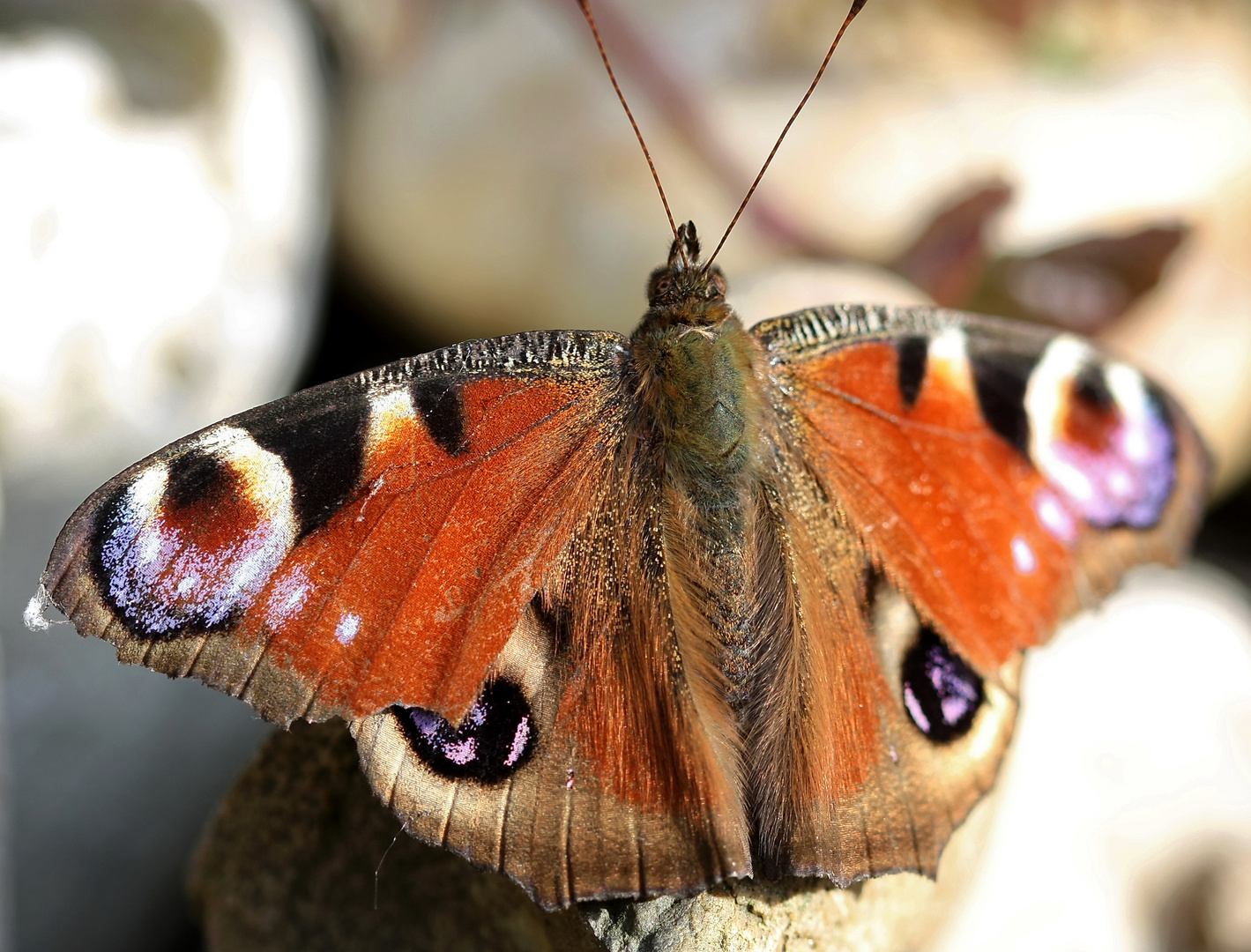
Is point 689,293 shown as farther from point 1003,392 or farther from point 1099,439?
point 1099,439

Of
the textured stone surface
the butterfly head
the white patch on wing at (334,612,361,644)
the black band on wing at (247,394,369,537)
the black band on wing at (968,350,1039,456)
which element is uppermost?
the butterfly head

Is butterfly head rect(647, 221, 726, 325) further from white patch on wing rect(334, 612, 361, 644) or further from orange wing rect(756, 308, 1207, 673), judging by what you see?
white patch on wing rect(334, 612, 361, 644)

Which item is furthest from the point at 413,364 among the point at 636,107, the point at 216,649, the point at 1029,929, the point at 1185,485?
the point at 1029,929

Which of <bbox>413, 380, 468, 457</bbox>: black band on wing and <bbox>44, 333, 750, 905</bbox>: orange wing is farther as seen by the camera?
<bbox>413, 380, 468, 457</bbox>: black band on wing

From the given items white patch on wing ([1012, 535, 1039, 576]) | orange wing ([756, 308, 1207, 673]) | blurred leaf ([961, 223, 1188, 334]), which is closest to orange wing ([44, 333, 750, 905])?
orange wing ([756, 308, 1207, 673])

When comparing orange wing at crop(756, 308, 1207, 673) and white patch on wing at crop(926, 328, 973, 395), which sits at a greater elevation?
white patch on wing at crop(926, 328, 973, 395)

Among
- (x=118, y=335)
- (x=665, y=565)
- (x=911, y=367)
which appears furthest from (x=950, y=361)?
(x=118, y=335)
